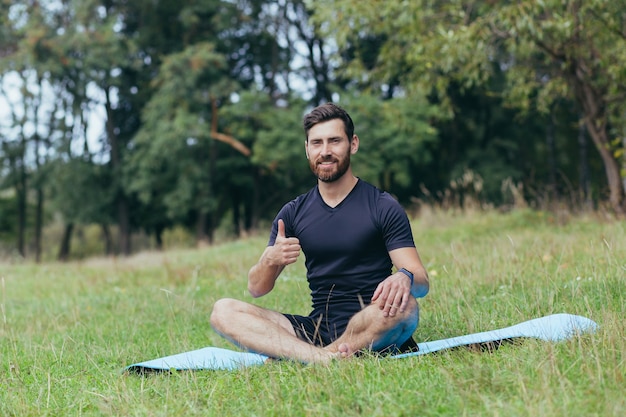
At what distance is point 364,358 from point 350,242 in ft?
2.25

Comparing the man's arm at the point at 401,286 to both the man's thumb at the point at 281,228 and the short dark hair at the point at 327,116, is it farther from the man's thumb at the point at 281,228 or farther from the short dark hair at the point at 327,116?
the short dark hair at the point at 327,116

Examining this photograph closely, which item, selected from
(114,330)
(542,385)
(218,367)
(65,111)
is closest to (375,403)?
(542,385)

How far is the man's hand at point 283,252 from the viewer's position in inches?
151

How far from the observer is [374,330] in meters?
3.84

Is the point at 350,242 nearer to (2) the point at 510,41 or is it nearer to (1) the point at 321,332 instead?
(1) the point at 321,332

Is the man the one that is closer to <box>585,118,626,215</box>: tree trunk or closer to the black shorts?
the black shorts

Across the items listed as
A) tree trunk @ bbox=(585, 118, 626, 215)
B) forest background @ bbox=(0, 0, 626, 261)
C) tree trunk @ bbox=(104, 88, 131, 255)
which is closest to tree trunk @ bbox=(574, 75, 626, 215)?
tree trunk @ bbox=(585, 118, 626, 215)

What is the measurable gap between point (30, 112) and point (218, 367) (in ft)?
89.0

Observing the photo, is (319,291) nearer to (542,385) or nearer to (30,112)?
(542,385)

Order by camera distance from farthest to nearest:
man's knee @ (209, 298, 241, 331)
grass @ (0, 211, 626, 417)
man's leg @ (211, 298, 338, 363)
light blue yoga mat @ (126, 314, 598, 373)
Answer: man's knee @ (209, 298, 241, 331), man's leg @ (211, 298, 338, 363), light blue yoga mat @ (126, 314, 598, 373), grass @ (0, 211, 626, 417)

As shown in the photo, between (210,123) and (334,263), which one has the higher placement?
(210,123)

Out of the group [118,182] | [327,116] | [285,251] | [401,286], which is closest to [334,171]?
[327,116]

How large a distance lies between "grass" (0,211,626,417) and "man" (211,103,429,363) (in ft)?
0.78

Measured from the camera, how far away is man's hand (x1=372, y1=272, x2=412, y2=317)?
3549 mm
